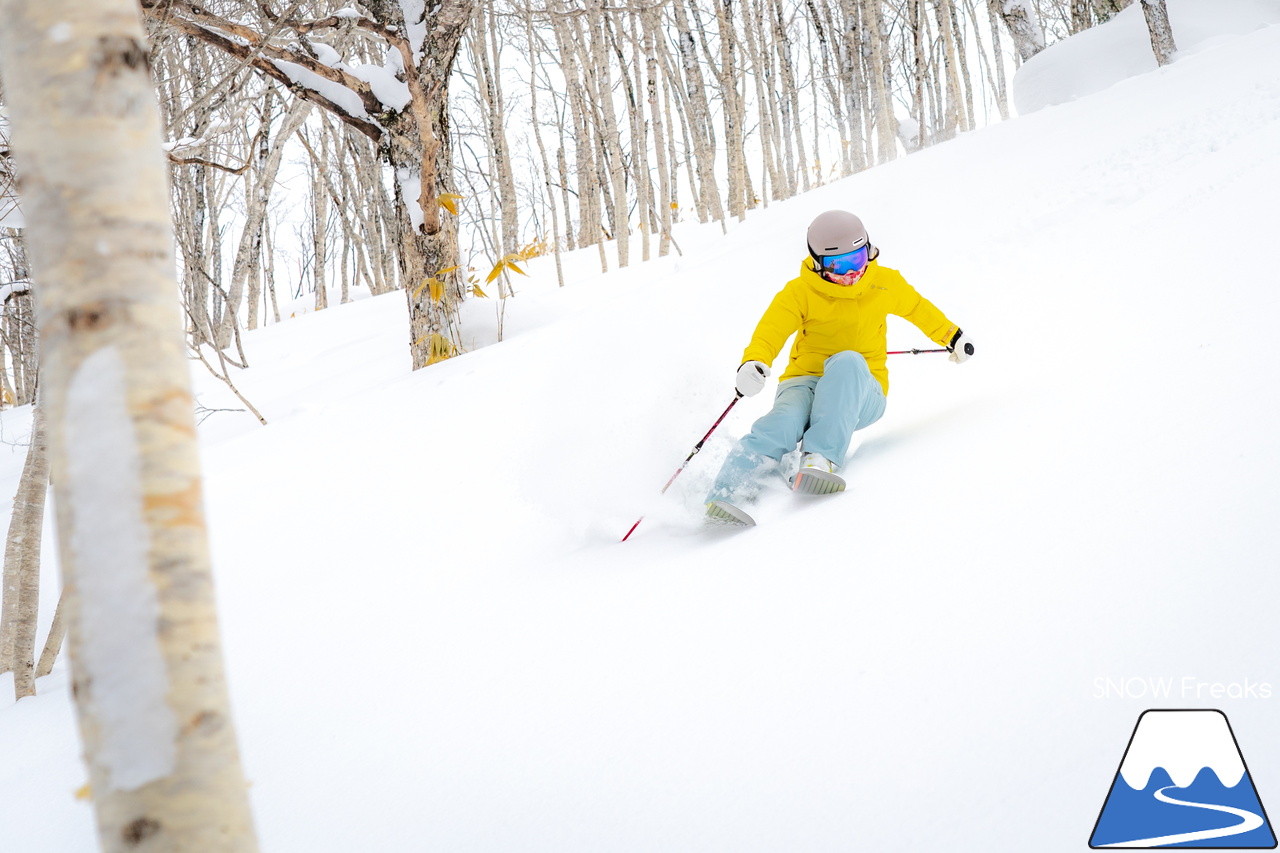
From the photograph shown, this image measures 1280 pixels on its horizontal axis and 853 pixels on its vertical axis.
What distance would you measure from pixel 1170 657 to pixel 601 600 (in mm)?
1234

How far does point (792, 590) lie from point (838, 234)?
1.39 m

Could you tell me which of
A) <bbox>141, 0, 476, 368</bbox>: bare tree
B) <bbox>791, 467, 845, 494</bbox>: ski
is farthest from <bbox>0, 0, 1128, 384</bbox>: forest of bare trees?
<bbox>791, 467, 845, 494</bbox>: ski

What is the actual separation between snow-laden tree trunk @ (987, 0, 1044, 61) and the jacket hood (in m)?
6.84

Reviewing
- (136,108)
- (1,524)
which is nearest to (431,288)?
(1,524)

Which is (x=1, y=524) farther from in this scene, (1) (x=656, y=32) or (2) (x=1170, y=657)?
(1) (x=656, y=32)

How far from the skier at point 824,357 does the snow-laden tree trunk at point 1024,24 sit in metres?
6.78

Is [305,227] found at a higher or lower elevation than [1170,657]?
higher

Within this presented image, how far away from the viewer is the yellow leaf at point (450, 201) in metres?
4.78

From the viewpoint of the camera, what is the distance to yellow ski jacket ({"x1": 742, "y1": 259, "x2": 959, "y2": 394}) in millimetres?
2799

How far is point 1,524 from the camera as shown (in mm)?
3984

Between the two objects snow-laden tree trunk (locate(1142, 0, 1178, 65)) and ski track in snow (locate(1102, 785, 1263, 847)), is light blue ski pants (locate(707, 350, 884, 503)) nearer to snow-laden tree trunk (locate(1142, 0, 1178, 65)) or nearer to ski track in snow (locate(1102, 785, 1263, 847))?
ski track in snow (locate(1102, 785, 1263, 847))

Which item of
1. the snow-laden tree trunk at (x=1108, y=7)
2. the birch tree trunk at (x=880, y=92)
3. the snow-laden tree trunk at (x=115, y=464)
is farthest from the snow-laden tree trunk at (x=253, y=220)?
the snow-laden tree trunk at (x=1108, y=7)

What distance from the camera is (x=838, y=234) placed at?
2660 millimetres

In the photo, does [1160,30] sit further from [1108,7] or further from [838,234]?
[838,234]
